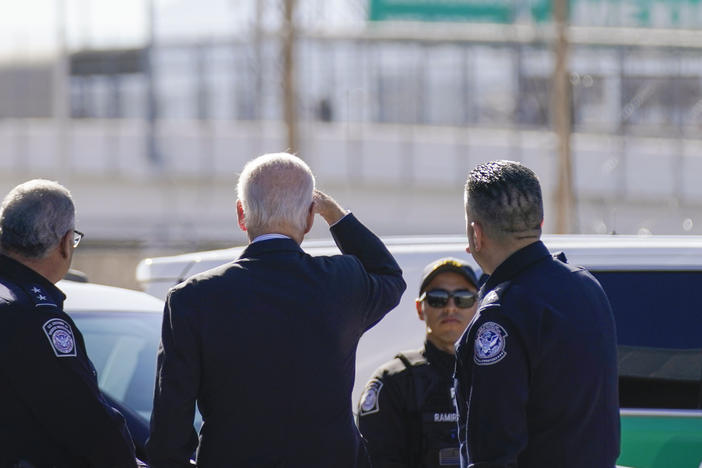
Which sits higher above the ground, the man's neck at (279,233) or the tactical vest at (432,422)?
the man's neck at (279,233)

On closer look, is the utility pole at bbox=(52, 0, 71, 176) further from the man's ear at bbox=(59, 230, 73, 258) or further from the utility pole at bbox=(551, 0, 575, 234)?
the man's ear at bbox=(59, 230, 73, 258)

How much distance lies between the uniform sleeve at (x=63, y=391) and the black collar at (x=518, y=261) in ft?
3.87

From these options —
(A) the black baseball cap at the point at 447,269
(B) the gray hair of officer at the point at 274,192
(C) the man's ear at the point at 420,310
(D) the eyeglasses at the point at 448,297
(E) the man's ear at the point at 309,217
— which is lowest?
(C) the man's ear at the point at 420,310

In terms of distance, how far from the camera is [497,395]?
118 inches

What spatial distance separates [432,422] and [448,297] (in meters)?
0.57

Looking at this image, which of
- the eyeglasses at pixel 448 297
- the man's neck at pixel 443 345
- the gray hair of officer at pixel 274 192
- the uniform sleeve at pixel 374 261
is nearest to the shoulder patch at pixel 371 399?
the man's neck at pixel 443 345

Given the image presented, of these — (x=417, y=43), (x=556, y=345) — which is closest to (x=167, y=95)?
(x=417, y=43)

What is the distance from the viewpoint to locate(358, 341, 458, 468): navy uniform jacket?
13.6 feet

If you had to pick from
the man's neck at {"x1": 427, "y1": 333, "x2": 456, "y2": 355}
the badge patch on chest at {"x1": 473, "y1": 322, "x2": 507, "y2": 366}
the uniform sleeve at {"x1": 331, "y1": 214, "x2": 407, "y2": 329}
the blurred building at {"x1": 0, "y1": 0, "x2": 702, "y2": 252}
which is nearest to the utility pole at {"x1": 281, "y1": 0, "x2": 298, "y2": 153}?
the blurred building at {"x1": 0, "y1": 0, "x2": 702, "y2": 252}

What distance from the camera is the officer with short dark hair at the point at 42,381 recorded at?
3.21m

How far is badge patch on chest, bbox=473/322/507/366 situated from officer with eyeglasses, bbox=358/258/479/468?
1149mm

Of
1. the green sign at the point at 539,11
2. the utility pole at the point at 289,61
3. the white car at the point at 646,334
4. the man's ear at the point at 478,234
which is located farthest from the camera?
the green sign at the point at 539,11

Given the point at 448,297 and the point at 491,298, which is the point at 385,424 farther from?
the point at 491,298

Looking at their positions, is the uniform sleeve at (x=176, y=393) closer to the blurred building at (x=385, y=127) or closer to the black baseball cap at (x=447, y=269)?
the black baseball cap at (x=447, y=269)
